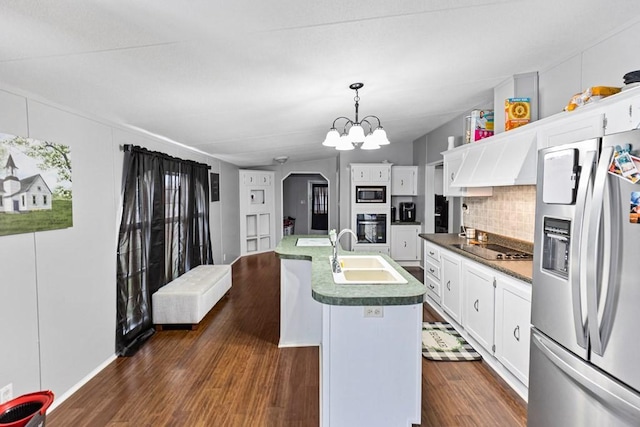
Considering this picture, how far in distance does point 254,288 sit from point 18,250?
3485mm

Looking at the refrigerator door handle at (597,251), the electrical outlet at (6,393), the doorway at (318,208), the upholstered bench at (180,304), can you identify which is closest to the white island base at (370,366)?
the refrigerator door handle at (597,251)

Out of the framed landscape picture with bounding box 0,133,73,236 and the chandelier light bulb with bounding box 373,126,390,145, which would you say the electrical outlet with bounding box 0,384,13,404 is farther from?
the chandelier light bulb with bounding box 373,126,390,145

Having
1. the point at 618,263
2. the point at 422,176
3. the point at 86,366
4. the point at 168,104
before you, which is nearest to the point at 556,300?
the point at 618,263

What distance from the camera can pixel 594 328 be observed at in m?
1.40

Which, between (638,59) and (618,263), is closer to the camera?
(618,263)

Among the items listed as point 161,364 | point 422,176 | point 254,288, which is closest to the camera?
point 161,364

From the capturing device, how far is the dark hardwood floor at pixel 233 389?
2.23m

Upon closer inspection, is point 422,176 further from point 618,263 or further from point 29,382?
point 29,382

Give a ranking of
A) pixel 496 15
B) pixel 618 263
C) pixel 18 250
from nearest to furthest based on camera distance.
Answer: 1. pixel 618 263
2. pixel 496 15
3. pixel 18 250

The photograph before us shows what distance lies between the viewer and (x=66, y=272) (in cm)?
244

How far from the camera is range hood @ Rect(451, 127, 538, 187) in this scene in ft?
8.82

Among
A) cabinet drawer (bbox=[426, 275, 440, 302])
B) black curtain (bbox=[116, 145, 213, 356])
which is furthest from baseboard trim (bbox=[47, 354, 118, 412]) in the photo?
cabinet drawer (bbox=[426, 275, 440, 302])

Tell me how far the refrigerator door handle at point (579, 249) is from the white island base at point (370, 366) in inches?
29.3

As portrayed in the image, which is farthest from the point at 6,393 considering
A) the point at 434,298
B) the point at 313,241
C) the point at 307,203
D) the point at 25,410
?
the point at 307,203
